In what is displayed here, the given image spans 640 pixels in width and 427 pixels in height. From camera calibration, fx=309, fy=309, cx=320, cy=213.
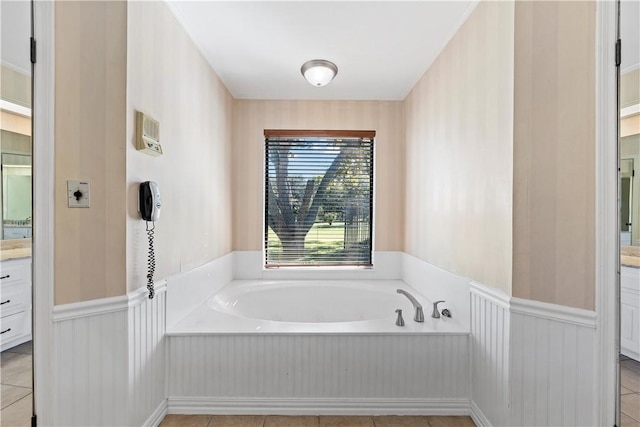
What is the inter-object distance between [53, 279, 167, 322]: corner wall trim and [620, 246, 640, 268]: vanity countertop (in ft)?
6.89

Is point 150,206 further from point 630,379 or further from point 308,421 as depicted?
point 630,379

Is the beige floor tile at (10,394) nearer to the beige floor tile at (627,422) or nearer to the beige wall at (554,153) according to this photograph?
the beige wall at (554,153)

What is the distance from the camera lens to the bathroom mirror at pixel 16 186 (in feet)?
3.92

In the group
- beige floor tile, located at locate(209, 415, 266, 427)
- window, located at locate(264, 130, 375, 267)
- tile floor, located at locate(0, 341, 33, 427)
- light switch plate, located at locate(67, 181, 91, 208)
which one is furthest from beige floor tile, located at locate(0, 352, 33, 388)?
window, located at locate(264, 130, 375, 267)

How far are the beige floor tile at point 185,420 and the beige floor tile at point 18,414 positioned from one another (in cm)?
67

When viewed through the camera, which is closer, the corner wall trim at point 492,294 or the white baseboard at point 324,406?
the corner wall trim at point 492,294

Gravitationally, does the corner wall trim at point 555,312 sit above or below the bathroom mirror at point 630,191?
below

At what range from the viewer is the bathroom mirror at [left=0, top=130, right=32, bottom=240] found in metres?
1.19

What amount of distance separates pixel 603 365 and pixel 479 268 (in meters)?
0.62

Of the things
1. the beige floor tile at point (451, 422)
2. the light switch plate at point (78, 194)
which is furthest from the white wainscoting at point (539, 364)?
the light switch plate at point (78, 194)

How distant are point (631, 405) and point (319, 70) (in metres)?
2.49

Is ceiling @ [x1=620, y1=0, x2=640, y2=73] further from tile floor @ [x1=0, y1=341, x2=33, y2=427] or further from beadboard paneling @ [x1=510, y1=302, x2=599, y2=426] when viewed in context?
tile floor @ [x1=0, y1=341, x2=33, y2=427]

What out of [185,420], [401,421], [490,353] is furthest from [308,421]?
[490,353]

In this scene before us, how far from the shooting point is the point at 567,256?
1329 millimetres
